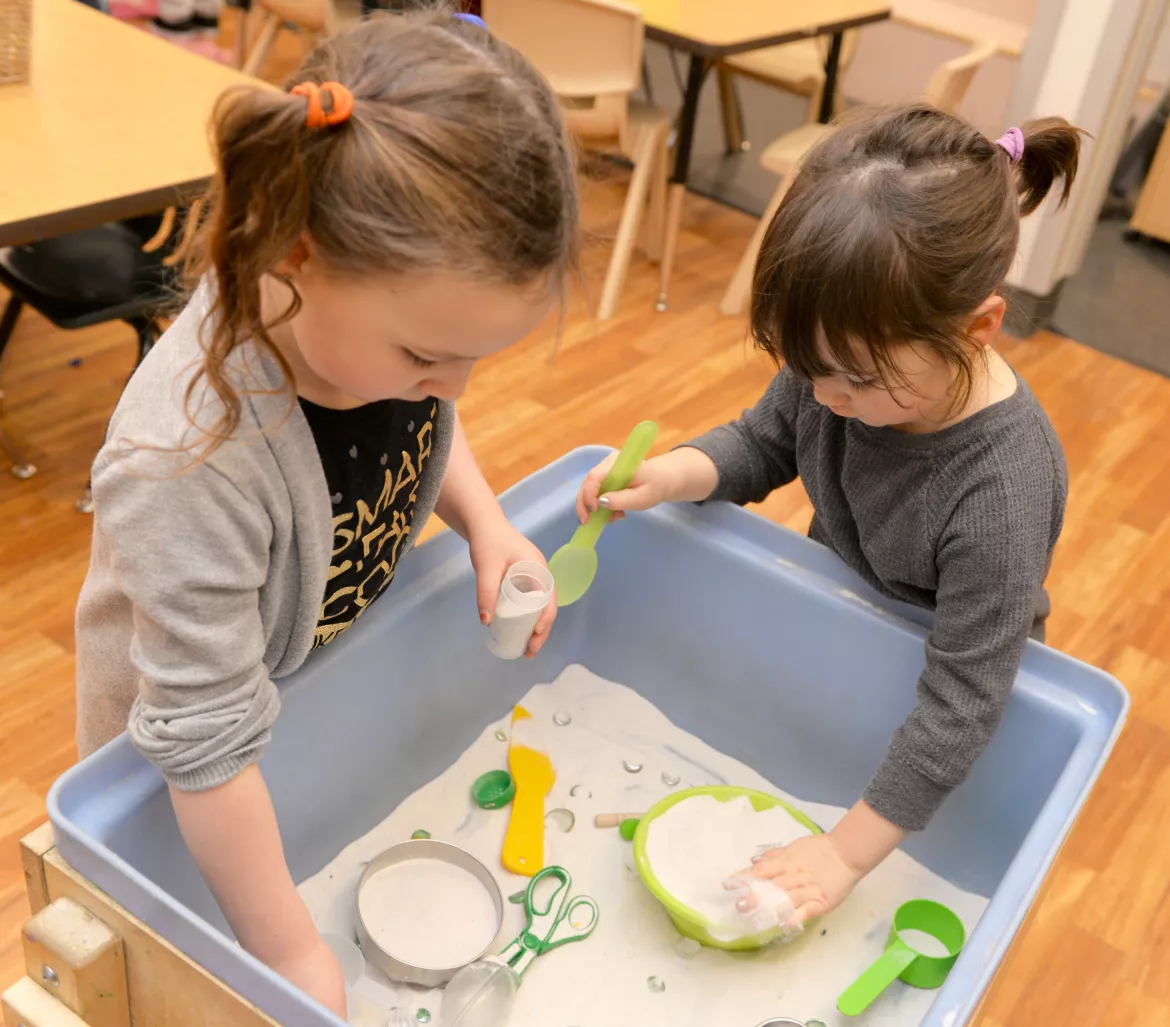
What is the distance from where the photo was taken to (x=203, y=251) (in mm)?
582

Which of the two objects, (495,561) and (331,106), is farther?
(495,561)

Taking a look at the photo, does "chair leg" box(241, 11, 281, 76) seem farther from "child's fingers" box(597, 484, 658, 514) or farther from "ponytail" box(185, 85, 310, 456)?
"ponytail" box(185, 85, 310, 456)

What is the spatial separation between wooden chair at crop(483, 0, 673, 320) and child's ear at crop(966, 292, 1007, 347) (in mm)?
1396

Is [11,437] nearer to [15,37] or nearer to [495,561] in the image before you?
[15,37]

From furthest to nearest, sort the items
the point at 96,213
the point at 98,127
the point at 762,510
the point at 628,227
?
the point at 628,227 → the point at 762,510 → the point at 98,127 → the point at 96,213

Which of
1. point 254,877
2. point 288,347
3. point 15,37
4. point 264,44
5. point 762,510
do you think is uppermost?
point 288,347

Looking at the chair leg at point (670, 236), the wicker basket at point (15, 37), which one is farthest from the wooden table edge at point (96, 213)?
the chair leg at point (670, 236)

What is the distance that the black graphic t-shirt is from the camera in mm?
707

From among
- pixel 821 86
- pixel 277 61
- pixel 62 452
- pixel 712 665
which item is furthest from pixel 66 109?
pixel 277 61

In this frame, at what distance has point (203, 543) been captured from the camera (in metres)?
0.58

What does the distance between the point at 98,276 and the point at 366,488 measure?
0.98m

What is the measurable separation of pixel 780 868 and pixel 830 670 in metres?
0.20

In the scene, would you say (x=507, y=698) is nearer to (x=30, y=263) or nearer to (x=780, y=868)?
(x=780, y=868)

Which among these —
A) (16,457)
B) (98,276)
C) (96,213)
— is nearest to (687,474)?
(96,213)
